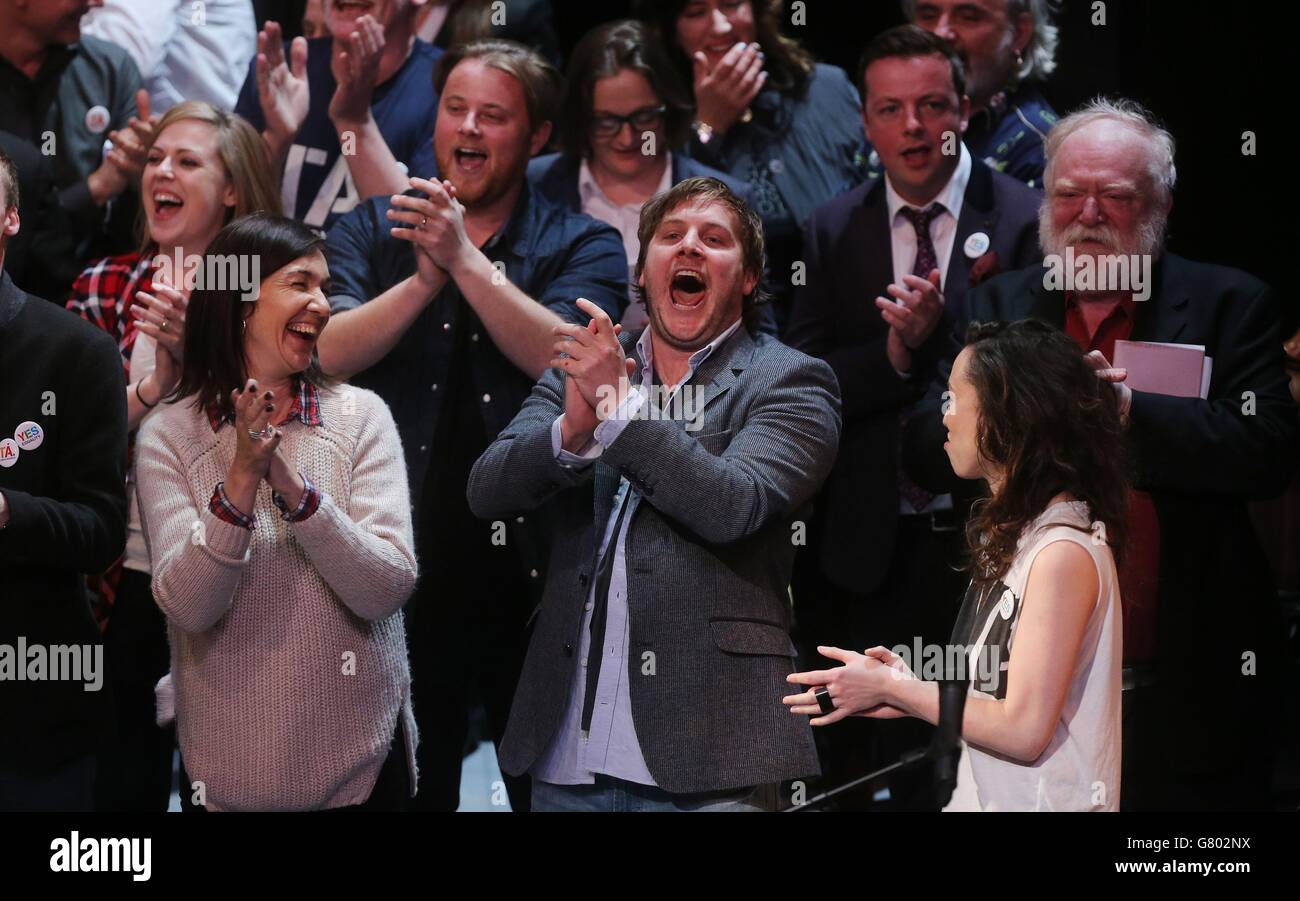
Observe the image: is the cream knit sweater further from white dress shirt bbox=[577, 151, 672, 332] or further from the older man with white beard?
the older man with white beard

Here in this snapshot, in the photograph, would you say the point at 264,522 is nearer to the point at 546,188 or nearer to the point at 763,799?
the point at 763,799

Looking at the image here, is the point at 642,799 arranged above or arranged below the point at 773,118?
below

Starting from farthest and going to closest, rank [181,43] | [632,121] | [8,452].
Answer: [181,43] < [632,121] < [8,452]

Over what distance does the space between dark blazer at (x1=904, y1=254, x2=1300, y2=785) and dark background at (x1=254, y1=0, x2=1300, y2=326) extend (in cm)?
62

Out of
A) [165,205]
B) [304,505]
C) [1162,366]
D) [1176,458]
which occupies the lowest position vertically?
[304,505]

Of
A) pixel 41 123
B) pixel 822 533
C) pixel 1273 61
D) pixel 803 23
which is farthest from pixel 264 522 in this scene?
pixel 1273 61

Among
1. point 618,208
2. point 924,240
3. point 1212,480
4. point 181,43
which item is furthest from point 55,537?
point 1212,480

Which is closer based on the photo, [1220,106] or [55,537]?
[55,537]

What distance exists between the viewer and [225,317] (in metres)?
3.48

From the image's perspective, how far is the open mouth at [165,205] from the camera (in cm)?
407

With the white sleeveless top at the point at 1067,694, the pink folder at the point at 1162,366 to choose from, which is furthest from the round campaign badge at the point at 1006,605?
the pink folder at the point at 1162,366

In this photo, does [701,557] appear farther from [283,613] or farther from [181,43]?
[181,43]

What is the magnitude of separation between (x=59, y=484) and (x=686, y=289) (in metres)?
1.41
